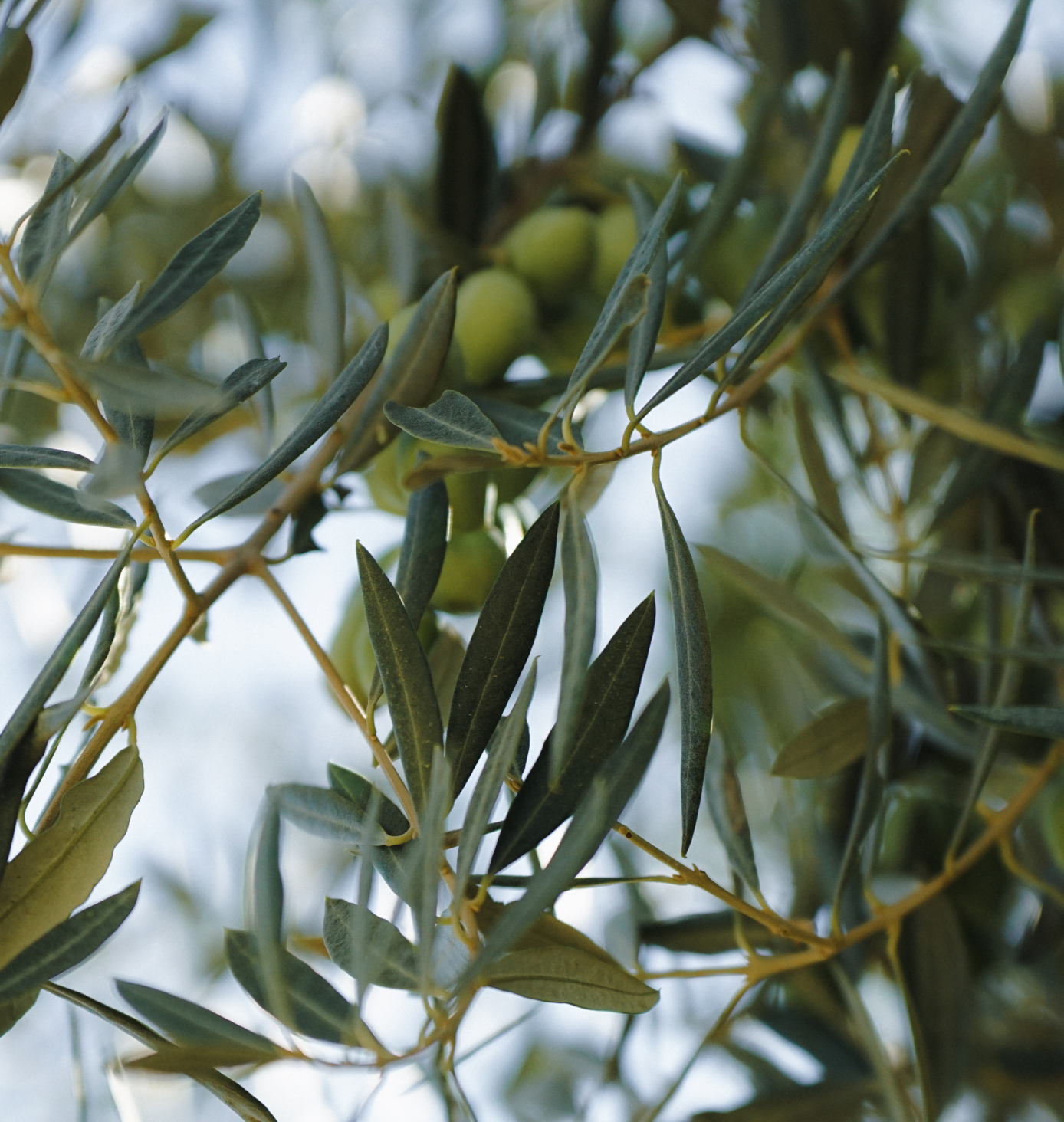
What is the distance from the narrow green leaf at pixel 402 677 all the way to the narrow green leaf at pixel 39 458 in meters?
0.12

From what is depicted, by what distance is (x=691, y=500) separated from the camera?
1.26m

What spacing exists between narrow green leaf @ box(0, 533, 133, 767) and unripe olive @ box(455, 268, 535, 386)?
30cm

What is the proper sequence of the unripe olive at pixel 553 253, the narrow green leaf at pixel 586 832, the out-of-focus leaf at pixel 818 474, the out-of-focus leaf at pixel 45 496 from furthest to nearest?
1. the unripe olive at pixel 553 253
2. the out-of-focus leaf at pixel 818 474
3. the out-of-focus leaf at pixel 45 496
4. the narrow green leaf at pixel 586 832

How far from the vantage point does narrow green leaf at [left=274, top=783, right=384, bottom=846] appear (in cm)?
39

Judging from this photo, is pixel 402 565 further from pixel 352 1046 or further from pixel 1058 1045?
pixel 1058 1045

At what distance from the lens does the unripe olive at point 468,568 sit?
587mm

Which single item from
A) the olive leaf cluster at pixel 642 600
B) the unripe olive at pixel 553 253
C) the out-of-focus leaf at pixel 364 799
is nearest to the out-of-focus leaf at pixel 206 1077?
the olive leaf cluster at pixel 642 600

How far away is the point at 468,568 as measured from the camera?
0.59m

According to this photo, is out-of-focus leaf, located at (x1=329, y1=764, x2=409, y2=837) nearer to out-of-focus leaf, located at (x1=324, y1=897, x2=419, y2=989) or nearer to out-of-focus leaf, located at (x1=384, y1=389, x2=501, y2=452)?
out-of-focus leaf, located at (x1=324, y1=897, x2=419, y2=989)

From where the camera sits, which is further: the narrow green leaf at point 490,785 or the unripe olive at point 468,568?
the unripe olive at point 468,568

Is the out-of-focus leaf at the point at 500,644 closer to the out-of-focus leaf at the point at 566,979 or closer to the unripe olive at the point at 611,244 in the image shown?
the out-of-focus leaf at the point at 566,979

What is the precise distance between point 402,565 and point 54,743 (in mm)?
168

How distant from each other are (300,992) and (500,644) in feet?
0.53

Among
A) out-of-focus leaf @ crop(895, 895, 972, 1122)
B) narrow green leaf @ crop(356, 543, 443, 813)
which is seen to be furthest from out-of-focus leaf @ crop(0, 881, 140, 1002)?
out-of-focus leaf @ crop(895, 895, 972, 1122)
